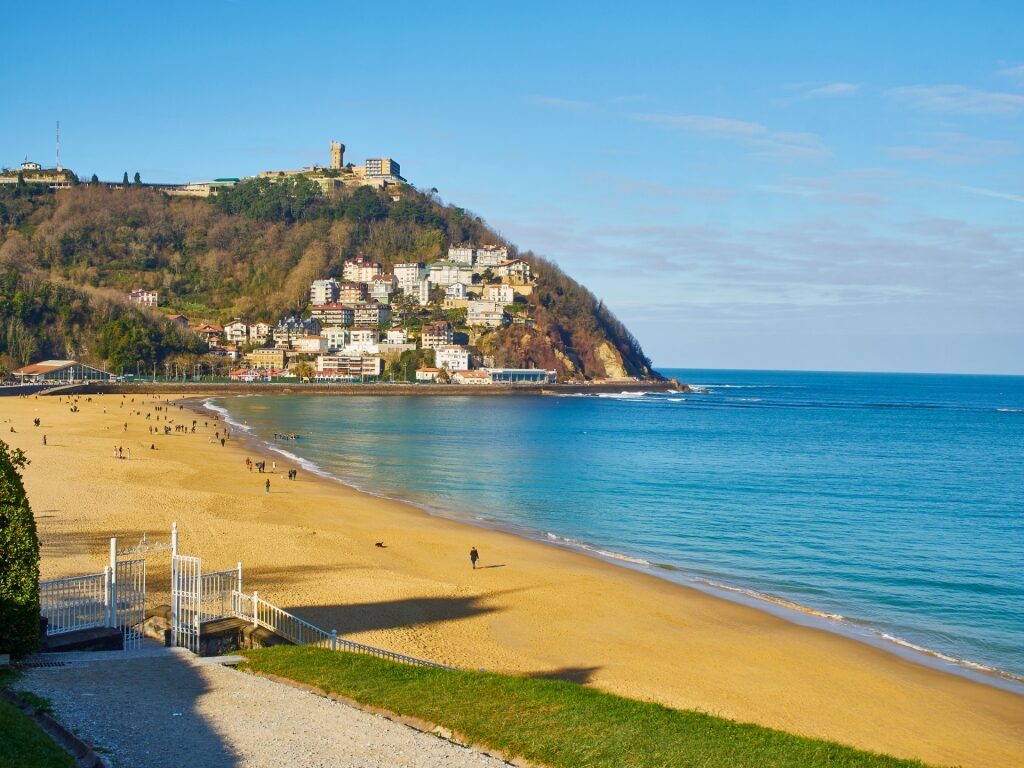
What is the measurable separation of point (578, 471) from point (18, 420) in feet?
132

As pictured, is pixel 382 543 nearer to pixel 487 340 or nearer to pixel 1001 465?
pixel 1001 465

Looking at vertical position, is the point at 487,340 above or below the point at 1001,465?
above

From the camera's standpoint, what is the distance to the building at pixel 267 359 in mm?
147375

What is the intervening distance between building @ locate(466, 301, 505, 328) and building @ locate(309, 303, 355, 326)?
2277 centimetres

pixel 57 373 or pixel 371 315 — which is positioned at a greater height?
pixel 371 315

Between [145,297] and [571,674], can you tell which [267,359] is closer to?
[145,297]

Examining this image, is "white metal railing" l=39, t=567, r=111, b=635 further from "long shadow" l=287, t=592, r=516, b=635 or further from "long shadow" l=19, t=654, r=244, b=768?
"long shadow" l=287, t=592, r=516, b=635

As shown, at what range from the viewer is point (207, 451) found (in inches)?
1959

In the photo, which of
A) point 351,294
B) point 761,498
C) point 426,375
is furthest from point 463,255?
point 761,498

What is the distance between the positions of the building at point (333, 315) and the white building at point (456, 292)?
1857 cm

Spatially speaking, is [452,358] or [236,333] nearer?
[452,358]

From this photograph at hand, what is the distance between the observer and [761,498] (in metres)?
39.9

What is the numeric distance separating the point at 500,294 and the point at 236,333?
156ft

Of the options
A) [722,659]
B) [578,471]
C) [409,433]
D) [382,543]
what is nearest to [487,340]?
[409,433]
